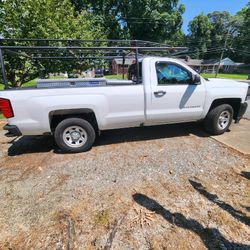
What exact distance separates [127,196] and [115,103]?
1.98 m

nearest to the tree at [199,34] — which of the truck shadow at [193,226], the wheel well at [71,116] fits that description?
the wheel well at [71,116]

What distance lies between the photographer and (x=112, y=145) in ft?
16.3

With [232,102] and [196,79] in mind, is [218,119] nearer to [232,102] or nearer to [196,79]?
[232,102]

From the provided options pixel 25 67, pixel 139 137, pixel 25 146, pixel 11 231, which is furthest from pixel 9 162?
pixel 25 67

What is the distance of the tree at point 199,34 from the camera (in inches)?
2279

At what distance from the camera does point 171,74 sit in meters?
4.74

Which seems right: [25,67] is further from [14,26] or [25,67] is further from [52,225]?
[52,225]

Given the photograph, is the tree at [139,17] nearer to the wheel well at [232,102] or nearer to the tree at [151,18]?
the tree at [151,18]

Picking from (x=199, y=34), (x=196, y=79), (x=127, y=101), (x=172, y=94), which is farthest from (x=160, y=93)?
(x=199, y=34)

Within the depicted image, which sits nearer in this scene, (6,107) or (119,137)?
(6,107)

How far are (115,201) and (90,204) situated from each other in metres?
0.36

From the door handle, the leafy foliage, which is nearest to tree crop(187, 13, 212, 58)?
the leafy foliage

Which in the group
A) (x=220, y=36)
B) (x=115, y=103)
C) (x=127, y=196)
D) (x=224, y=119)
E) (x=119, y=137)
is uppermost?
(x=220, y=36)

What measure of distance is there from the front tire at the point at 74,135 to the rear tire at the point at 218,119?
9.59ft
